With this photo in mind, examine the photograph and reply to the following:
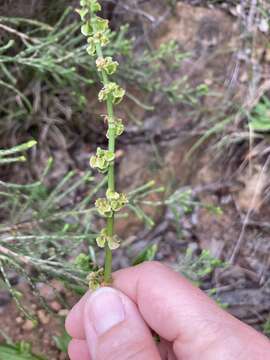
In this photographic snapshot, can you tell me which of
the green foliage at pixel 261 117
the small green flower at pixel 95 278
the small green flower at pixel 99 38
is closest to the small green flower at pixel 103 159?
the small green flower at pixel 99 38

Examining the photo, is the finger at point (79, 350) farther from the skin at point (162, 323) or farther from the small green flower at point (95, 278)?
the small green flower at point (95, 278)

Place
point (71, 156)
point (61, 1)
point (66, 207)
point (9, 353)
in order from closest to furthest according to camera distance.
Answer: point (9, 353) < point (61, 1) < point (66, 207) < point (71, 156)

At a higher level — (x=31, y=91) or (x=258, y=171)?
(x=31, y=91)

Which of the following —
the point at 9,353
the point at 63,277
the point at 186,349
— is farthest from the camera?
the point at 63,277

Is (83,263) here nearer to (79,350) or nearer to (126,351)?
A: (79,350)

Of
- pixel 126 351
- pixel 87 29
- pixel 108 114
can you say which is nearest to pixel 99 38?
pixel 87 29

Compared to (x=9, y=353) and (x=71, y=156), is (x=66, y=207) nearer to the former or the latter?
(x=71, y=156)

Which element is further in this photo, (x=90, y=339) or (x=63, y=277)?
(x=63, y=277)

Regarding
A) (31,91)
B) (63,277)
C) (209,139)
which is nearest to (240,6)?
(209,139)

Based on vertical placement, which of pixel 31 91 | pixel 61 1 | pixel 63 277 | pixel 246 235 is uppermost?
pixel 61 1
